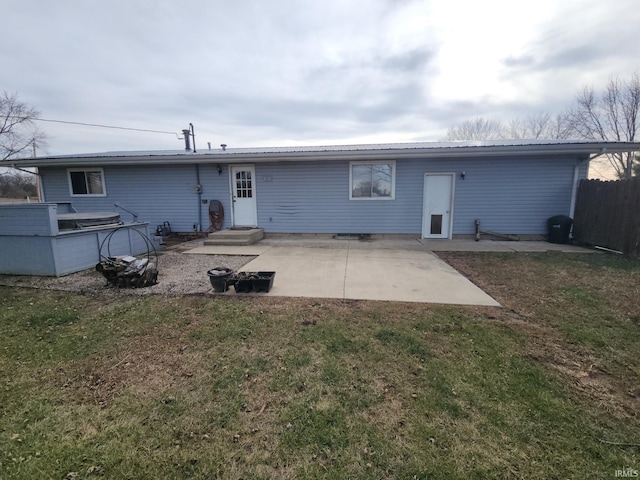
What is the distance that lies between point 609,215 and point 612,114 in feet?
73.0

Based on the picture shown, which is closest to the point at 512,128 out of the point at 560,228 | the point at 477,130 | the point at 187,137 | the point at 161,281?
the point at 477,130

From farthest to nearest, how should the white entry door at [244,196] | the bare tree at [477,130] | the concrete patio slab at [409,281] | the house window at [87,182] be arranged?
the bare tree at [477,130]
the house window at [87,182]
the white entry door at [244,196]
the concrete patio slab at [409,281]

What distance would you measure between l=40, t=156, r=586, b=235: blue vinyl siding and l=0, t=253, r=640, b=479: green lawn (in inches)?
214

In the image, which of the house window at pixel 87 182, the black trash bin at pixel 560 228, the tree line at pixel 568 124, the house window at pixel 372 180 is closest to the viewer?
the black trash bin at pixel 560 228

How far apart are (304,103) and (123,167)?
8193 millimetres

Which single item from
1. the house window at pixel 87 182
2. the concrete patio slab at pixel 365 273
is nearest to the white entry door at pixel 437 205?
the concrete patio slab at pixel 365 273

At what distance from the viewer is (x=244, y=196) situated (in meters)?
9.72

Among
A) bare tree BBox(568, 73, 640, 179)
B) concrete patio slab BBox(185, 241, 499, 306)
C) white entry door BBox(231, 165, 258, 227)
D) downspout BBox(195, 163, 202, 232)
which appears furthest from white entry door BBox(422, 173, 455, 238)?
bare tree BBox(568, 73, 640, 179)

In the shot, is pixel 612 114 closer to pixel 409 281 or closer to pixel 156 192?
pixel 409 281

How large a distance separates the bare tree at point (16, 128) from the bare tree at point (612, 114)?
45.6m

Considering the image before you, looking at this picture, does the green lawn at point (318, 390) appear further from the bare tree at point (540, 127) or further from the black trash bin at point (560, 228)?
the bare tree at point (540, 127)

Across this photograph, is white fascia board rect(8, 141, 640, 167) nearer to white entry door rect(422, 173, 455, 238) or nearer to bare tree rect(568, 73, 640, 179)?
white entry door rect(422, 173, 455, 238)

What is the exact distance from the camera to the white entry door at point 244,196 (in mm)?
9578

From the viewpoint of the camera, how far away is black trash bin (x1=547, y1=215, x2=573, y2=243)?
8234 mm
